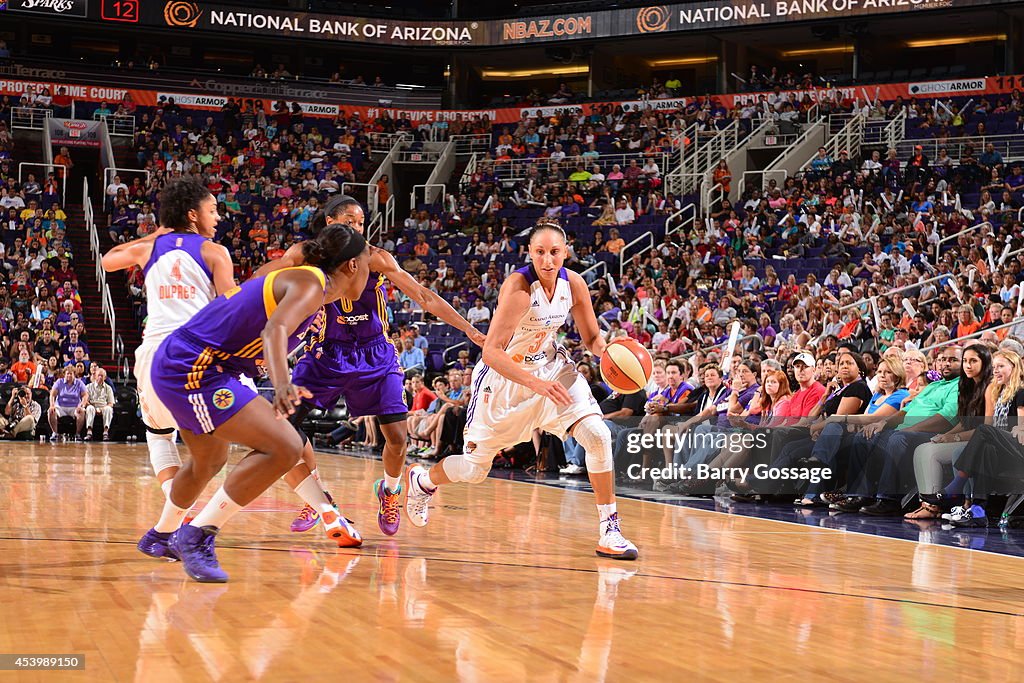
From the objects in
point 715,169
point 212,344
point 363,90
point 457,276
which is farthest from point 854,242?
point 363,90

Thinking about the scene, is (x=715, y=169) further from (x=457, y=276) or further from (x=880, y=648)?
(x=880, y=648)

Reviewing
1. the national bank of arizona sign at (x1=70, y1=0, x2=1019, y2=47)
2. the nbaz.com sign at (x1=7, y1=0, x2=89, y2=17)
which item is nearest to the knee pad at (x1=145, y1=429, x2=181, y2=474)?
the national bank of arizona sign at (x1=70, y1=0, x2=1019, y2=47)

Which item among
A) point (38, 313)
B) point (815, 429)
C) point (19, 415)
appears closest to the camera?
point (815, 429)

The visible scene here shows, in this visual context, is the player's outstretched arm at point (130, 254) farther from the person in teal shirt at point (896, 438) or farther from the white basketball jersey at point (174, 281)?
the person in teal shirt at point (896, 438)

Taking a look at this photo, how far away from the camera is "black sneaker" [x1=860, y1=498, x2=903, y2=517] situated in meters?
8.63

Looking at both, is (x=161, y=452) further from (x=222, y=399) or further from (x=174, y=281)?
(x=222, y=399)

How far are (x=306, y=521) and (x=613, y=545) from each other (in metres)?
1.79

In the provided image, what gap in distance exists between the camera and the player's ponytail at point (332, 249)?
15.6 feet

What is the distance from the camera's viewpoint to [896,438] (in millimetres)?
8531

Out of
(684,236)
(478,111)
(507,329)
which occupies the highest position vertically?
(478,111)

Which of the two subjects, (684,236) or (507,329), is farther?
(684,236)

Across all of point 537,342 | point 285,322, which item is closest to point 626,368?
point 537,342

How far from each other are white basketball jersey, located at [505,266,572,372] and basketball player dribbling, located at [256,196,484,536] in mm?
247

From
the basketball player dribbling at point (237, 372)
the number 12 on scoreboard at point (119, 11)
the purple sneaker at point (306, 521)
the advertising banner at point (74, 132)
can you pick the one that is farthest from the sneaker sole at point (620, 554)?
the number 12 on scoreboard at point (119, 11)
